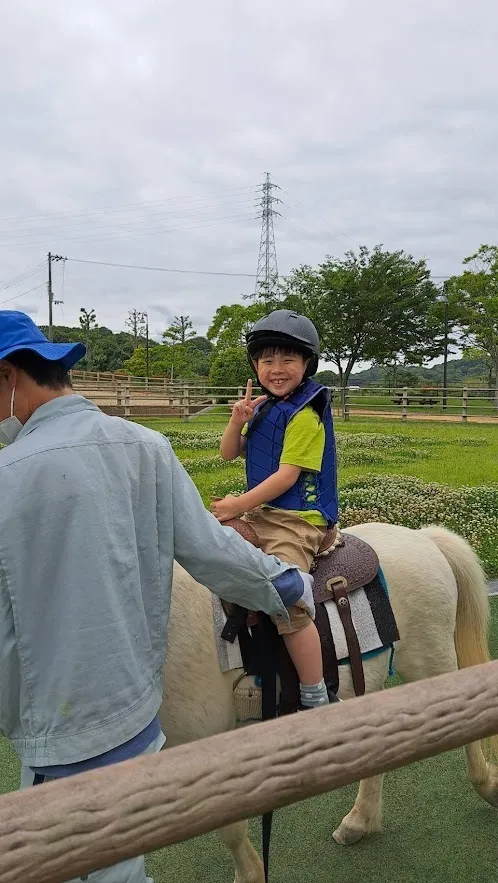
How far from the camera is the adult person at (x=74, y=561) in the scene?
4.45 ft

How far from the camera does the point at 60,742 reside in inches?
55.2

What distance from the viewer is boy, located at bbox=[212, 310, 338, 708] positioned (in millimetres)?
2254

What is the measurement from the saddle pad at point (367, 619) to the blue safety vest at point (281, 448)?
1.17 ft

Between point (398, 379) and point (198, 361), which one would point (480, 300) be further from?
point (198, 361)

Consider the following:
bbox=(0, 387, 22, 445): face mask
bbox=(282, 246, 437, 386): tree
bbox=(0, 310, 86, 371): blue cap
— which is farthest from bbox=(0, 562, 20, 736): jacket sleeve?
bbox=(282, 246, 437, 386): tree

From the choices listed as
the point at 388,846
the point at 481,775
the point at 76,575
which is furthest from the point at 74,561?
the point at 481,775

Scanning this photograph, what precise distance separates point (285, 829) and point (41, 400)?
8.48 ft

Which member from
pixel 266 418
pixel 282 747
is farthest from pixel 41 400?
pixel 266 418

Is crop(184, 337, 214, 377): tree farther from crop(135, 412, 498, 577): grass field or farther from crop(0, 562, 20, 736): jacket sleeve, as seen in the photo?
crop(0, 562, 20, 736): jacket sleeve

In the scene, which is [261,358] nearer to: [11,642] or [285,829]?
[11,642]

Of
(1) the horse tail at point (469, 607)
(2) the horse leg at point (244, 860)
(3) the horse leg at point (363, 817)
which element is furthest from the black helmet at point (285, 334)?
(3) the horse leg at point (363, 817)

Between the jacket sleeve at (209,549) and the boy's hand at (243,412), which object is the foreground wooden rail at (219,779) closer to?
the jacket sleeve at (209,549)

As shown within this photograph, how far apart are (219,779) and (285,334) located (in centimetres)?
165

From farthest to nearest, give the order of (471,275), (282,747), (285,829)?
(471,275) → (285,829) → (282,747)
